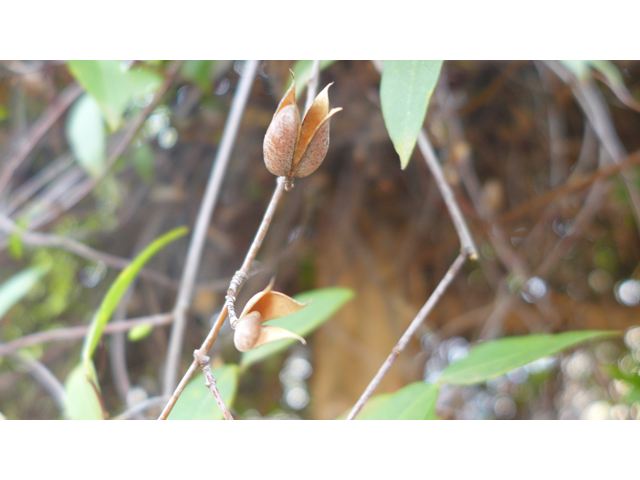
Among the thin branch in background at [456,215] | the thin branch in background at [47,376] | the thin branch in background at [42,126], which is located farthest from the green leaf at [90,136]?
the thin branch in background at [456,215]

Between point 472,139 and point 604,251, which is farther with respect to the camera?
point 604,251

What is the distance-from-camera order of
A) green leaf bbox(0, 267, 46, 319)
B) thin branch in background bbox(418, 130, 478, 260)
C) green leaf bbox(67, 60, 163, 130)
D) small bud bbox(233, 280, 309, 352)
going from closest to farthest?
1. small bud bbox(233, 280, 309, 352)
2. thin branch in background bbox(418, 130, 478, 260)
3. green leaf bbox(67, 60, 163, 130)
4. green leaf bbox(0, 267, 46, 319)

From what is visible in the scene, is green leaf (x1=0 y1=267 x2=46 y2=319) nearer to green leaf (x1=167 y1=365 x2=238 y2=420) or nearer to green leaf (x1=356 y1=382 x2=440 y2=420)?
green leaf (x1=167 y1=365 x2=238 y2=420)

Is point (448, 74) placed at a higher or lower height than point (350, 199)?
higher

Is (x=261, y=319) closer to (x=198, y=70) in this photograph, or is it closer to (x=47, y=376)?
(x=47, y=376)

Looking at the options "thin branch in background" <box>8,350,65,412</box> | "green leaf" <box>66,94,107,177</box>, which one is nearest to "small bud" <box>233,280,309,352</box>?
"thin branch in background" <box>8,350,65,412</box>
